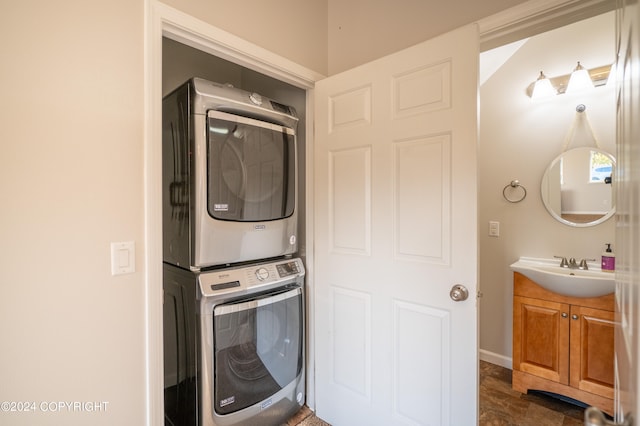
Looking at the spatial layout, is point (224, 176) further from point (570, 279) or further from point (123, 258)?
point (570, 279)

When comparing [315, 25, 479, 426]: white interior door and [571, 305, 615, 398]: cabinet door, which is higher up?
[315, 25, 479, 426]: white interior door

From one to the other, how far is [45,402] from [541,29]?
2270 mm

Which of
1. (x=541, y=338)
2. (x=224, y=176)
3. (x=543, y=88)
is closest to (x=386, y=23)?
(x=224, y=176)

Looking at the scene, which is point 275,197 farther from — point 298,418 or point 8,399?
point 298,418

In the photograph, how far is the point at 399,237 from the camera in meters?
1.40

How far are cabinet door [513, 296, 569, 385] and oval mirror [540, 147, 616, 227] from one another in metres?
0.69

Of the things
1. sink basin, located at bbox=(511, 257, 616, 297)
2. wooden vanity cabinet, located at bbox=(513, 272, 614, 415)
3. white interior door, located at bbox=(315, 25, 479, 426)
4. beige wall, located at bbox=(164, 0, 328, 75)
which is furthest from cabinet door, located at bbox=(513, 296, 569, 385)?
beige wall, located at bbox=(164, 0, 328, 75)

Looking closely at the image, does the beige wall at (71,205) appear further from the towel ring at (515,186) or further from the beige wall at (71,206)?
the towel ring at (515,186)

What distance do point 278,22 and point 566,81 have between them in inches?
83.7

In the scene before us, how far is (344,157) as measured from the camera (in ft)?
5.34

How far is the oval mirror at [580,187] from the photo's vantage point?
207 centimetres

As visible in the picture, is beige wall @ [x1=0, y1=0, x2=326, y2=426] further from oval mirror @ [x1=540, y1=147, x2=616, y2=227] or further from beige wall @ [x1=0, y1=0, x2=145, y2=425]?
oval mirror @ [x1=540, y1=147, x2=616, y2=227]

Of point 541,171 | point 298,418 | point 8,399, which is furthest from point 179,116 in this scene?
point 541,171

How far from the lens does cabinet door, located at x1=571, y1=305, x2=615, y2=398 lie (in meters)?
1.79
